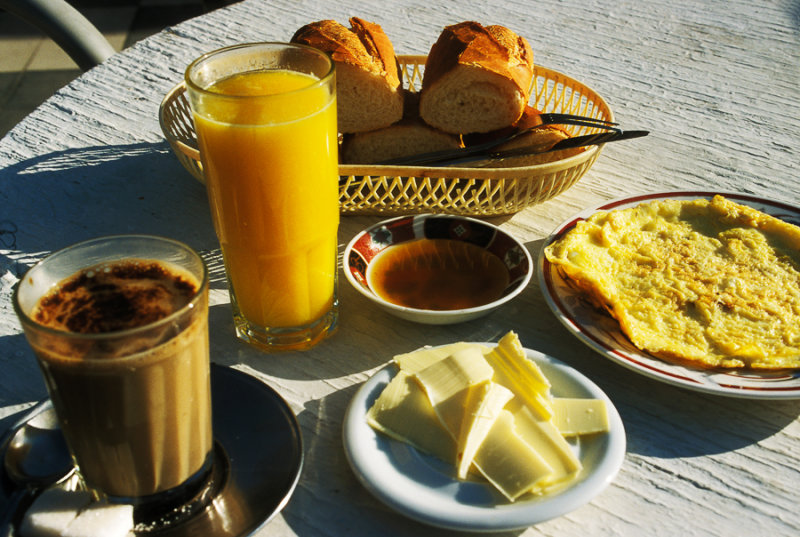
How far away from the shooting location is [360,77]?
131cm

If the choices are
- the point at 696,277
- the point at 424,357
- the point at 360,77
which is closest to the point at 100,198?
the point at 360,77

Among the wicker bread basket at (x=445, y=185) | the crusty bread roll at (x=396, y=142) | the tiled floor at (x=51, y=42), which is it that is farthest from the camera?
the tiled floor at (x=51, y=42)

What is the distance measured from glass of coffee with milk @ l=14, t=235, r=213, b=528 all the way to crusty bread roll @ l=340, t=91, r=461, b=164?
706mm

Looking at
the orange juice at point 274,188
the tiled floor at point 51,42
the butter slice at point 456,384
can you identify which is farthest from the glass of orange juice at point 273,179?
the tiled floor at point 51,42

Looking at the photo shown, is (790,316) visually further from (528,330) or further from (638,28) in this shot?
(638,28)

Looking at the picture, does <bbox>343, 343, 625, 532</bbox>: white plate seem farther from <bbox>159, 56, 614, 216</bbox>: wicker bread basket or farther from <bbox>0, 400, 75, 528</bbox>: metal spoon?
<bbox>159, 56, 614, 216</bbox>: wicker bread basket

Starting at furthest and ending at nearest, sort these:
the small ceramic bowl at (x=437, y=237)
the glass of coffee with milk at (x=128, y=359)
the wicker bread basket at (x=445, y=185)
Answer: the wicker bread basket at (x=445, y=185) < the small ceramic bowl at (x=437, y=237) < the glass of coffee with milk at (x=128, y=359)

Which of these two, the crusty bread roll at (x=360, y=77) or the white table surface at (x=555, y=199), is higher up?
the crusty bread roll at (x=360, y=77)

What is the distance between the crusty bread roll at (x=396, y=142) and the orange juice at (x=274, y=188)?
412 mm

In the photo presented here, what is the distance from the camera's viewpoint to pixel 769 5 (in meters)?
2.18

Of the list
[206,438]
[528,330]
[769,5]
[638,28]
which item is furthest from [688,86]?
[206,438]

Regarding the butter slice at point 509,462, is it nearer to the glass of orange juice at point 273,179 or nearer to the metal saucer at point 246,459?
the metal saucer at point 246,459

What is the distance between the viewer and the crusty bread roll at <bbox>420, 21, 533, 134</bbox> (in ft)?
4.32

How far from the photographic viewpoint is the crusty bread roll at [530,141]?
1.25 metres
